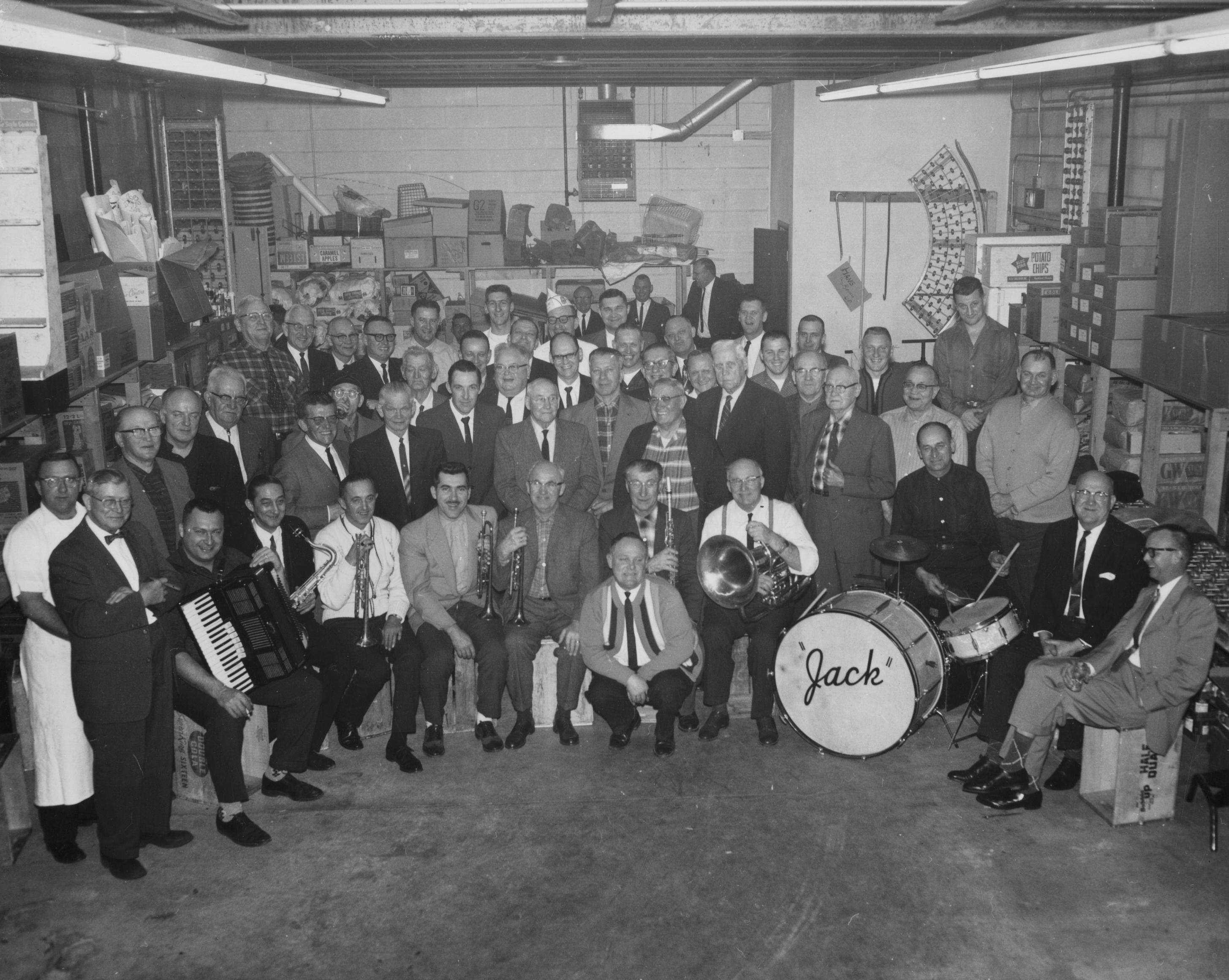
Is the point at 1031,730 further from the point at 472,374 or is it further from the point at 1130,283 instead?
the point at 472,374

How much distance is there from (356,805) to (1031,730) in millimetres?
3131

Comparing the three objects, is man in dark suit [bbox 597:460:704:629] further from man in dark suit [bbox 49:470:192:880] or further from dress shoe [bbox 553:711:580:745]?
man in dark suit [bbox 49:470:192:880]

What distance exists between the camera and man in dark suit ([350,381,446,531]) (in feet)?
22.1

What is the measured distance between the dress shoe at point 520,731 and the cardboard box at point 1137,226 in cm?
451

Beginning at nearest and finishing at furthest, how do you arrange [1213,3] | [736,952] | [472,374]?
[736,952], [1213,3], [472,374]

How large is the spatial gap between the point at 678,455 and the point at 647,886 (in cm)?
252

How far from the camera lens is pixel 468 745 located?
623 centimetres

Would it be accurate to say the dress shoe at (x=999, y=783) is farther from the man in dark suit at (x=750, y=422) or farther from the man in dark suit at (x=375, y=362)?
the man in dark suit at (x=375, y=362)

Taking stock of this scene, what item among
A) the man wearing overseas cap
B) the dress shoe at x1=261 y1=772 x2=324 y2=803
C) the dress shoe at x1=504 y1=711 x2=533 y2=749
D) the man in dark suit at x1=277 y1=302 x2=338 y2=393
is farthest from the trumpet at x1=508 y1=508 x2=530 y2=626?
the man in dark suit at x1=277 y1=302 x2=338 y2=393

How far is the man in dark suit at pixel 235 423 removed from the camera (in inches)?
271

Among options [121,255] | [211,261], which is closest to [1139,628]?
[121,255]

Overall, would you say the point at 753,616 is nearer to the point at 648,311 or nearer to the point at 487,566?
the point at 487,566

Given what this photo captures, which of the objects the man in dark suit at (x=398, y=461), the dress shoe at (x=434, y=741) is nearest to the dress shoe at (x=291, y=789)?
the dress shoe at (x=434, y=741)

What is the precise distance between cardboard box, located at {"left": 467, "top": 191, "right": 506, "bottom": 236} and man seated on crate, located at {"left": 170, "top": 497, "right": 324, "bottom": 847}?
25.0 ft
